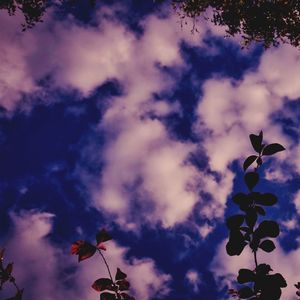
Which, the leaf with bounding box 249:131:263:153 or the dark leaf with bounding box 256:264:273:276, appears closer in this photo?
the leaf with bounding box 249:131:263:153

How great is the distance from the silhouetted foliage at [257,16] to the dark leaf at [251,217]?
15.4 m

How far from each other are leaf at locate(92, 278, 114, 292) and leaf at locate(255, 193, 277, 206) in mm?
1360

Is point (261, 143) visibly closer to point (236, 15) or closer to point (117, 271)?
point (117, 271)

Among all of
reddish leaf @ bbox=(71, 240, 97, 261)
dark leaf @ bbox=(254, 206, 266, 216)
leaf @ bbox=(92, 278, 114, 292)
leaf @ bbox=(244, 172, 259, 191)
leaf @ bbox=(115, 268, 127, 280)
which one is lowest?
leaf @ bbox=(92, 278, 114, 292)

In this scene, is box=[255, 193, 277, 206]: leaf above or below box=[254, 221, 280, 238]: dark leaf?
above

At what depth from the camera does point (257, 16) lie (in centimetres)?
1636

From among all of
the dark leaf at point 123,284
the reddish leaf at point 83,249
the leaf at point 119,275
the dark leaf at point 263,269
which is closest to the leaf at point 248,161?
the dark leaf at point 263,269

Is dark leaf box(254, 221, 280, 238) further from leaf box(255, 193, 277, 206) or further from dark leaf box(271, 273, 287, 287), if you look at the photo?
dark leaf box(271, 273, 287, 287)

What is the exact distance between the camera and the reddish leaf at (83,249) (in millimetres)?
2682

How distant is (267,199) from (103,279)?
1.45 m

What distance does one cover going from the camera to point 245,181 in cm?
255

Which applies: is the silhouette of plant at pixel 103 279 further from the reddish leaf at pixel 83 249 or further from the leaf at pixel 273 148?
the leaf at pixel 273 148

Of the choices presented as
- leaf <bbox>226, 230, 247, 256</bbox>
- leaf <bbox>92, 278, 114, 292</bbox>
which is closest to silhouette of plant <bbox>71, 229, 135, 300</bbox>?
leaf <bbox>92, 278, 114, 292</bbox>

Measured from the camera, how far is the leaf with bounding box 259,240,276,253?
8.46 ft
